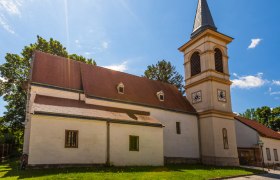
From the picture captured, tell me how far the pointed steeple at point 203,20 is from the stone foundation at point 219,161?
15.0m

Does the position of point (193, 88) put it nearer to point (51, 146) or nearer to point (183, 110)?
point (183, 110)

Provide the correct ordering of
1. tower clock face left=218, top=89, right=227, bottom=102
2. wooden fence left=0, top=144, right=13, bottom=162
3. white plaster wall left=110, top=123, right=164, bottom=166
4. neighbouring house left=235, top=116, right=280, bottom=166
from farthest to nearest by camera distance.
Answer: neighbouring house left=235, top=116, right=280, bottom=166
tower clock face left=218, top=89, right=227, bottom=102
wooden fence left=0, top=144, right=13, bottom=162
white plaster wall left=110, top=123, right=164, bottom=166

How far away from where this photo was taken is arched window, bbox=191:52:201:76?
90.9 ft

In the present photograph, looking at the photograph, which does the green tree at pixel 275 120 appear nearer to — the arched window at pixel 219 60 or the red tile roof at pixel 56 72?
the arched window at pixel 219 60

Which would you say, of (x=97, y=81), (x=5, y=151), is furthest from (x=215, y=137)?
(x=5, y=151)

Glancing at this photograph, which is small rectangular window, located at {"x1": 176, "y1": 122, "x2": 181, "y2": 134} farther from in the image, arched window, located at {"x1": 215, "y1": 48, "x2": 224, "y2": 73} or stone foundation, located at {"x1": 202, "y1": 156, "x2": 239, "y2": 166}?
arched window, located at {"x1": 215, "y1": 48, "x2": 224, "y2": 73}

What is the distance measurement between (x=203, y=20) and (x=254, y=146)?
55.8ft

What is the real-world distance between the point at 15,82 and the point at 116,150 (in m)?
19.7

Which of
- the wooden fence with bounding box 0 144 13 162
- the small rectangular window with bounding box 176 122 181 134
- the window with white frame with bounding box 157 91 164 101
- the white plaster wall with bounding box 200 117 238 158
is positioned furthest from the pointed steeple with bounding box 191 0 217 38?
the wooden fence with bounding box 0 144 13 162

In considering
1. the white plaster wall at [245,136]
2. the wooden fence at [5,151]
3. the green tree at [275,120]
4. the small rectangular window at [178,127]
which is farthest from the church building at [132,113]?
the green tree at [275,120]

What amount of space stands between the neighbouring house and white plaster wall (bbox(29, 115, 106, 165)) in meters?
19.8

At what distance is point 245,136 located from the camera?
99.7 ft

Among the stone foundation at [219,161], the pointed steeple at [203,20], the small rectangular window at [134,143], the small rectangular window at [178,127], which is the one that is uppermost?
the pointed steeple at [203,20]

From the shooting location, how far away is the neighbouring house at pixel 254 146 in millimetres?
28516
